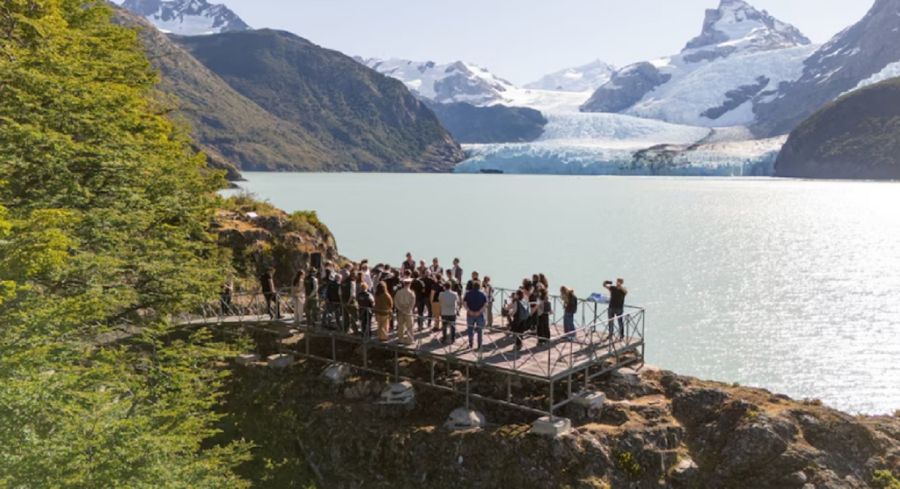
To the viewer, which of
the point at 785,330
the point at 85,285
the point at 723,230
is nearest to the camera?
the point at 85,285

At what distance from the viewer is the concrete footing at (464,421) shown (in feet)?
54.7

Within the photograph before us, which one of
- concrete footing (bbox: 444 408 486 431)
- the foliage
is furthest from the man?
the foliage

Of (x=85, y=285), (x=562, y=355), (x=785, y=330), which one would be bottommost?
(x=785, y=330)

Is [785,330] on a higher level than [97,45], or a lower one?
lower

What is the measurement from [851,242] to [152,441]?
7635 cm

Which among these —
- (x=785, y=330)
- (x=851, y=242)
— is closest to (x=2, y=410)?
(x=785, y=330)

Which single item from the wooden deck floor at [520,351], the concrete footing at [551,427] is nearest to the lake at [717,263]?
the wooden deck floor at [520,351]

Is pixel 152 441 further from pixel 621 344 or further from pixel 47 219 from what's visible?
pixel 621 344

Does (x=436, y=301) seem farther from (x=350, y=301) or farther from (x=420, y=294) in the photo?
(x=350, y=301)

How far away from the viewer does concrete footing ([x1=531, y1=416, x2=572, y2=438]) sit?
51.5ft

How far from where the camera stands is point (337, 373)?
1917 cm

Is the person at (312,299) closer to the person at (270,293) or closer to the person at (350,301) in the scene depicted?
the person at (350,301)

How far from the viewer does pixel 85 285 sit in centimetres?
1446

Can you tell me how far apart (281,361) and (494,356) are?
23.0 feet
